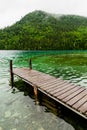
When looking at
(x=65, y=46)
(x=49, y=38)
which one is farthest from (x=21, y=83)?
(x=49, y=38)

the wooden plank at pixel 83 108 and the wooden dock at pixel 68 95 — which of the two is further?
the wooden dock at pixel 68 95

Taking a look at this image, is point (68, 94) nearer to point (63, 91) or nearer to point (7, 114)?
point (63, 91)

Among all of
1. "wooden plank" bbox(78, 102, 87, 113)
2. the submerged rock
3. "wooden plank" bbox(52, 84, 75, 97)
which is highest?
"wooden plank" bbox(52, 84, 75, 97)

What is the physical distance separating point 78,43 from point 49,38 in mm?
22365

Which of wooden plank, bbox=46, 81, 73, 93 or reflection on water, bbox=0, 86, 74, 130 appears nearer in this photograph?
reflection on water, bbox=0, 86, 74, 130

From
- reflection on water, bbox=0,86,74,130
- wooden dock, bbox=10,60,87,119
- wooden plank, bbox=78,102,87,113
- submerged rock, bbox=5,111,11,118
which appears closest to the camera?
wooden plank, bbox=78,102,87,113

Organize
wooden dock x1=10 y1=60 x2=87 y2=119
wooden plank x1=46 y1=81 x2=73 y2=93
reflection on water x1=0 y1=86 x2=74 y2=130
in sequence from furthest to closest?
1. wooden plank x1=46 y1=81 x2=73 y2=93
2. reflection on water x1=0 y1=86 x2=74 y2=130
3. wooden dock x1=10 y1=60 x2=87 y2=119

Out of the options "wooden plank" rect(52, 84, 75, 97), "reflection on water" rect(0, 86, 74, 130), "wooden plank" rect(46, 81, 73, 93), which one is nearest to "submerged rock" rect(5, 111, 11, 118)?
"reflection on water" rect(0, 86, 74, 130)

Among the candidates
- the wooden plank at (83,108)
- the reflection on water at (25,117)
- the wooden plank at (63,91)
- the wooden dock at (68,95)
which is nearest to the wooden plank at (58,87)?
the wooden dock at (68,95)

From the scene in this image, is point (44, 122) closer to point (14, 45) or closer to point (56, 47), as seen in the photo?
point (56, 47)

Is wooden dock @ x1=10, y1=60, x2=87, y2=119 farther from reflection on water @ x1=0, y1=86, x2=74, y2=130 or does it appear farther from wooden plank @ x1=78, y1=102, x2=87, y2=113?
reflection on water @ x1=0, y1=86, x2=74, y2=130

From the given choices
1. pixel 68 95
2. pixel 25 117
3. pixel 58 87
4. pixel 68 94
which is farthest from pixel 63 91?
pixel 25 117

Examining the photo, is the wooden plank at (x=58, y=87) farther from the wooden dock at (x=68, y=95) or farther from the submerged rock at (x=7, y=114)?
the submerged rock at (x=7, y=114)

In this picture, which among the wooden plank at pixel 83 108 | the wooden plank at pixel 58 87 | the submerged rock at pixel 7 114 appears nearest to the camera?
the wooden plank at pixel 83 108
